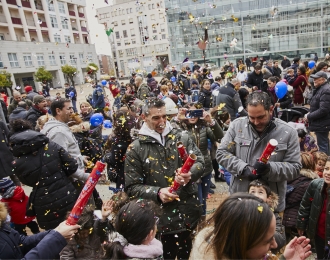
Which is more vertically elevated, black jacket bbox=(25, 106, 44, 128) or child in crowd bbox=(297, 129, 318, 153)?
black jacket bbox=(25, 106, 44, 128)

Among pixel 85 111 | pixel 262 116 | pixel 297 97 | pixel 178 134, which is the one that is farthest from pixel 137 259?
pixel 297 97

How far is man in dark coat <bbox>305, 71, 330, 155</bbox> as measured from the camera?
4.40m

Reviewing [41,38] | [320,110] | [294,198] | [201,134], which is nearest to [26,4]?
[41,38]

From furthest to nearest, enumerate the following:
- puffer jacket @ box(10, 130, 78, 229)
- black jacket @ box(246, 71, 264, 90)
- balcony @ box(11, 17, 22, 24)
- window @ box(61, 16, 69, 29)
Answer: window @ box(61, 16, 69, 29)
balcony @ box(11, 17, 22, 24)
black jacket @ box(246, 71, 264, 90)
puffer jacket @ box(10, 130, 78, 229)

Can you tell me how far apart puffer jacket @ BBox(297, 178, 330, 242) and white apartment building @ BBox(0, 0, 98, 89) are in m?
35.2

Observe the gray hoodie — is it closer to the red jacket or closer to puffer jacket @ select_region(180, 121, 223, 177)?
the red jacket

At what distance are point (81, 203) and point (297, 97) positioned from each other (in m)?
7.80

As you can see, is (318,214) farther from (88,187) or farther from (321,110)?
(321,110)

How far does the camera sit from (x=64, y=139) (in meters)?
3.13

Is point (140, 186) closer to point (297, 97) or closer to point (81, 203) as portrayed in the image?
point (81, 203)

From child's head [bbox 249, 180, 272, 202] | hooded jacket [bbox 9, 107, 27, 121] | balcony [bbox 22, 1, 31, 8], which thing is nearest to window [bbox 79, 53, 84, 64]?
balcony [bbox 22, 1, 31, 8]

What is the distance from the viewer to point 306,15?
32.5 metres

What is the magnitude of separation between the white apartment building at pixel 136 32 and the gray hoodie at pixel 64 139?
4190 centimetres

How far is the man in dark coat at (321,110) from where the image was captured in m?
4.40
